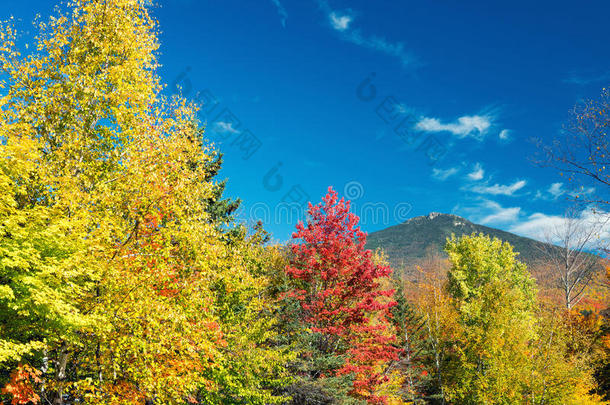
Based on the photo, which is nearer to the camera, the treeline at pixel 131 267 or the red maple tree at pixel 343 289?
the treeline at pixel 131 267

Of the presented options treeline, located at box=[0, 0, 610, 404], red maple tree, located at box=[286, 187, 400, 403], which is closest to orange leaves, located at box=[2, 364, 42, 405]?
treeline, located at box=[0, 0, 610, 404]

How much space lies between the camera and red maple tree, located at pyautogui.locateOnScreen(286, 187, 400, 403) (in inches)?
682

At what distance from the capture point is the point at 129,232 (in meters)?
9.50

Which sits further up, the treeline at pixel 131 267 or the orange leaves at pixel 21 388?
the treeline at pixel 131 267

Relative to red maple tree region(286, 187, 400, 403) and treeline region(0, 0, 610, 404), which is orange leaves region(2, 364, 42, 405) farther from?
red maple tree region(286, 187, 400, 403)

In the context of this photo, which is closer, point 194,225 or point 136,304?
point 136,304

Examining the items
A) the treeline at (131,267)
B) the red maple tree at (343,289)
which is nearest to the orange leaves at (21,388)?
the treeline at (131,267)

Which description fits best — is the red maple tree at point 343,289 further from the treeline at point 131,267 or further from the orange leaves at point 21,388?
the orange leaves at point 21,388

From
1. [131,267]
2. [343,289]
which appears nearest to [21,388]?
[131,267]

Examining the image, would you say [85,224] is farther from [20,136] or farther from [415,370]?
[415,370]

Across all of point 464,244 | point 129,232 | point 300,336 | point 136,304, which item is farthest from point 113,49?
point 464,244

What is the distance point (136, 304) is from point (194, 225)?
302 centimetres

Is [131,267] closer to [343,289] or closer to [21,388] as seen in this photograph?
[21,388]

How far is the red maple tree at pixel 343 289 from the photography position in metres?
17.3
